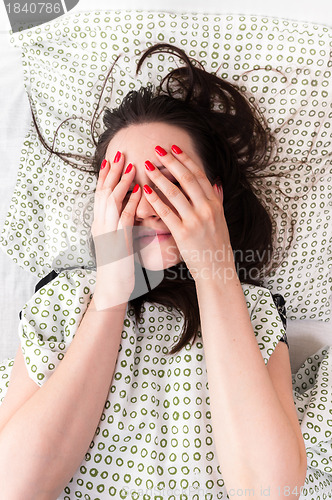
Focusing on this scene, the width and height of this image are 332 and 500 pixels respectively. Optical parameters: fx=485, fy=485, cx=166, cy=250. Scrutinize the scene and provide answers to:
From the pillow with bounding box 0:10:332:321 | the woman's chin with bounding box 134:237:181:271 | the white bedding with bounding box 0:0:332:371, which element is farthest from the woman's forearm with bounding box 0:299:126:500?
the white bedding with bounding box 0:0:332:371

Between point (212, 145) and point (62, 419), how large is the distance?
63cm

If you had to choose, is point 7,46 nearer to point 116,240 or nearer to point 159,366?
point 116,240

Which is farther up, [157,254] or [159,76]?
[159,76]

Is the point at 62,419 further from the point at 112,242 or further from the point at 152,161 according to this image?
the point at 152,161

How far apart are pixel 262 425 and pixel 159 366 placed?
26 centimetres

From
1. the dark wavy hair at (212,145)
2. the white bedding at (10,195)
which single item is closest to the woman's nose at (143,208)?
the dark wavy hair at (212,145)

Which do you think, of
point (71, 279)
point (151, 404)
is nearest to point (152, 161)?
point (71, 279)

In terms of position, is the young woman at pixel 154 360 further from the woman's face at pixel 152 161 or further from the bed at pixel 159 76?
the bed at pixel 159 76

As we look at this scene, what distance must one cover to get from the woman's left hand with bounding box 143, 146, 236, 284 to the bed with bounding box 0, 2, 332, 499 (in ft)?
0.95

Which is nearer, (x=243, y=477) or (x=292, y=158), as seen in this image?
(x=243, y=477)

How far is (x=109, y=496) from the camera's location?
919mm

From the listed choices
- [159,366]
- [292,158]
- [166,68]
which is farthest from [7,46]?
[159,366]

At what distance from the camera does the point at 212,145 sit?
105 cm

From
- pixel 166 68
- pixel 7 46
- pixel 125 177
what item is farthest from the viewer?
pixel 7 46
